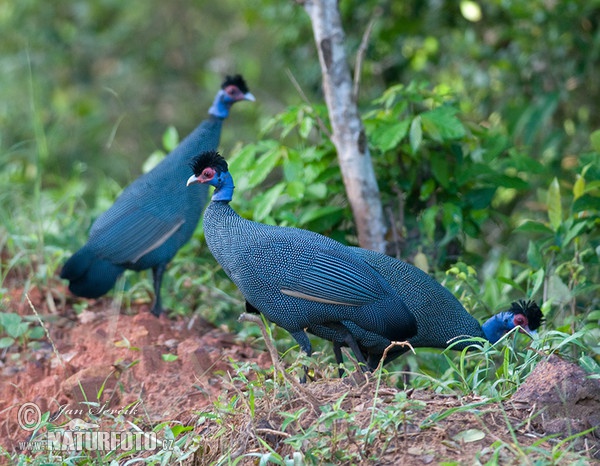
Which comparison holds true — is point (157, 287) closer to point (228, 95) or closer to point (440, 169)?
point (228, 95)

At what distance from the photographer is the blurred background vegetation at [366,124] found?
5.29 metres

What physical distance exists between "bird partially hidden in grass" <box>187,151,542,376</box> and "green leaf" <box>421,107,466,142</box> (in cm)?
111

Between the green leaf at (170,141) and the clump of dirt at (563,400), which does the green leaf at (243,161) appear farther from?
the clump of dirt at (563,400)

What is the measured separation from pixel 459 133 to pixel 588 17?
281 cm

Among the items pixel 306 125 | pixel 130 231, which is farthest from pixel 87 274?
pixel 306 125

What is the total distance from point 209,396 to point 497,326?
150 centimetres

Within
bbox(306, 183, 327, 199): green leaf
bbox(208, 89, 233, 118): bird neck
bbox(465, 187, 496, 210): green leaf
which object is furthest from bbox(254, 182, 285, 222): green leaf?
bbox(465, 187, 496, 210): green leaf

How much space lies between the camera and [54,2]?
1046 cm

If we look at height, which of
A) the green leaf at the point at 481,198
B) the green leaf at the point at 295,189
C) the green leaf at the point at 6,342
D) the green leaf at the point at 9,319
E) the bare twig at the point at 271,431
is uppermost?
the green leaf at the point at 295,189

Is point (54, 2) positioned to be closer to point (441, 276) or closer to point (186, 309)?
point (186, 309)

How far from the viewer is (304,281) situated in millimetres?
3994

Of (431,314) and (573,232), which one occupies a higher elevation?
(573,232)

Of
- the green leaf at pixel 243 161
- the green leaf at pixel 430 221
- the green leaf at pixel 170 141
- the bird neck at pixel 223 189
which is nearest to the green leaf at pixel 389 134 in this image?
the green leaf at pixel 430 221

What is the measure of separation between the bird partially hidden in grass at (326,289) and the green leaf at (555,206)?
1022mm
